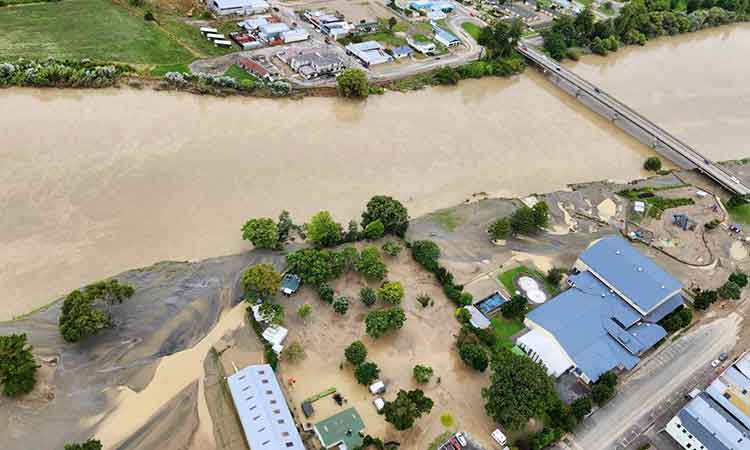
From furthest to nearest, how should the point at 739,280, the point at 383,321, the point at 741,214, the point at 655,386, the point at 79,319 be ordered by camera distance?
the point at 741,214 → the point at 739,280 → the point at 383,321 → the point at 655,386 → the point at 79,319

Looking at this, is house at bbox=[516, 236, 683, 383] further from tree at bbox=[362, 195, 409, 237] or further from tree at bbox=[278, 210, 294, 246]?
tree at bbox=[278, 210, 294, 246]

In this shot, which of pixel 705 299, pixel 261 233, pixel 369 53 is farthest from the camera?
pixel 369 53

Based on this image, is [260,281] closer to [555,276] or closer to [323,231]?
[323,231]

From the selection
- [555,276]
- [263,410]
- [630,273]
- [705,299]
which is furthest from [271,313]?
[705,299]

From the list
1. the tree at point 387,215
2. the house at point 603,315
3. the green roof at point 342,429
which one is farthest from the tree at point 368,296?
the house at point 603,315

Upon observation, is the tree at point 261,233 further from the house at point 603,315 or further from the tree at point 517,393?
the house at point 603,315

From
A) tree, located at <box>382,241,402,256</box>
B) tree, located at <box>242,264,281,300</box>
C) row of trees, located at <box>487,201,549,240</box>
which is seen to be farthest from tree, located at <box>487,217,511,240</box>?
tree, located at <box>242,264,281,300</box>
